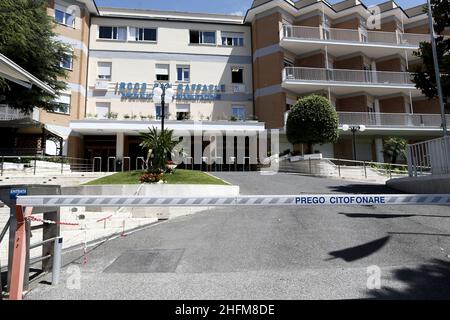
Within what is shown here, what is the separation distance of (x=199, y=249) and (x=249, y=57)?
91.1ft

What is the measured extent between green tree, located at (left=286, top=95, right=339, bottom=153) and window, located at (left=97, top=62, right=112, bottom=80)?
54.3 feet

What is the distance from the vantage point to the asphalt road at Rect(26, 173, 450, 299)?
4391mm

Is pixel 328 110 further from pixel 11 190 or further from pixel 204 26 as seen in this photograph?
pixel 11 190

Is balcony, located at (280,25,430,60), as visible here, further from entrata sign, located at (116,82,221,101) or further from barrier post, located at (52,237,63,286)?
barrier post, located at (52,237,63,286)

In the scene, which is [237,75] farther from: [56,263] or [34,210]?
[56,263]

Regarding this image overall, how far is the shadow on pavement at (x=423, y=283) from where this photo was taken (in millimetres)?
4145

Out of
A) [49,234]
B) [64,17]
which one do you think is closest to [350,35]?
[64,17]

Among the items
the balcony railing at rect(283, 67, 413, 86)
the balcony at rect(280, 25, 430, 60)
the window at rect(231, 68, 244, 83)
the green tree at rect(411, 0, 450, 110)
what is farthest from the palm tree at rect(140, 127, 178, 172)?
the window at rect(231, 68, 244, 83)

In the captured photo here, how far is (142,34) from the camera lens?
30.2 meters

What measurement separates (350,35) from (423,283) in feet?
99.6

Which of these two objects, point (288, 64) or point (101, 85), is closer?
point (101, 85)

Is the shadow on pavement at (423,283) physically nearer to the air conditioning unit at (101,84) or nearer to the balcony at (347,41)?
the balcony at (347,41)

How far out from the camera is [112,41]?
29547mm
